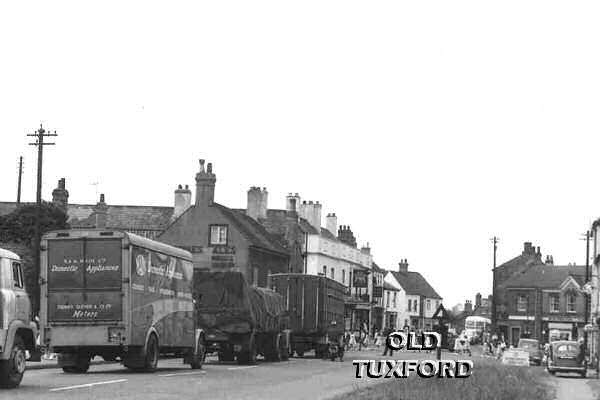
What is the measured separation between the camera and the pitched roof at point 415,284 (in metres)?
135

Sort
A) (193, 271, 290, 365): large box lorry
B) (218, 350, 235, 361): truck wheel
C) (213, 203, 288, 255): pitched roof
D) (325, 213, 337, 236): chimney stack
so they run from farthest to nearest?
(325, 213, 337, 236): chimney stack → (213, 203, 288, 255): pitched roof → (218, 350, 235, 361): truck wheel → (193, 271, 290, 365): large box lorry

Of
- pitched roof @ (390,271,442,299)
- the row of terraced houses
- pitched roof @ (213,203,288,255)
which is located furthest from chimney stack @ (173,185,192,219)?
pitched roof @ (390,271,442,299)

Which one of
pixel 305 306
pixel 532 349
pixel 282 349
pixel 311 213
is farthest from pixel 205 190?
pixel 282 349

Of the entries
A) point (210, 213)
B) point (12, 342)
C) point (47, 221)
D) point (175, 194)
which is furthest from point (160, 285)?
point (175, 194)

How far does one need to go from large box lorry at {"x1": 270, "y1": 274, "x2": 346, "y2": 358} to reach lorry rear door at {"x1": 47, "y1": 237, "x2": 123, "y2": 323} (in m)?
19.0

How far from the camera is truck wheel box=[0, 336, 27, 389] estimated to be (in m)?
19.4

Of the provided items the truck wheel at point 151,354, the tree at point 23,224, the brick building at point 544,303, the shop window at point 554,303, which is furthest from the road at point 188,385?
the shop window at point 554,303

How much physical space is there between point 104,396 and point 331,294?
28.0 m

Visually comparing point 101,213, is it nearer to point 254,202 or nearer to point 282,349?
point 254,202

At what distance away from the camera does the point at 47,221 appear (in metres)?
59.0

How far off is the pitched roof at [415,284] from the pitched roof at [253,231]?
59012 millimetres

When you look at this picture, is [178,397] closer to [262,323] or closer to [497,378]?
[497,378]

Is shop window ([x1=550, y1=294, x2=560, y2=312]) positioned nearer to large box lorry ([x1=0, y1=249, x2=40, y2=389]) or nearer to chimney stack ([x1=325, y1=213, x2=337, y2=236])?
chimney stack ([x1=325, y1=213, x2=337, y2=236])

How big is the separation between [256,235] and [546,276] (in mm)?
43914
